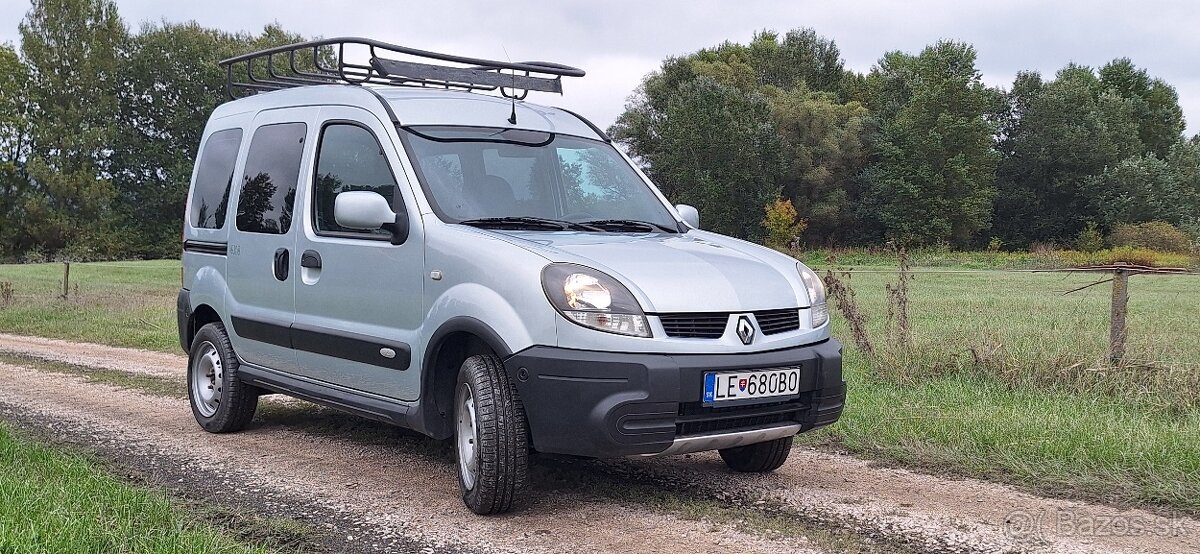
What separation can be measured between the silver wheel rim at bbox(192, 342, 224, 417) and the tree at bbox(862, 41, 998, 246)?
175 feet

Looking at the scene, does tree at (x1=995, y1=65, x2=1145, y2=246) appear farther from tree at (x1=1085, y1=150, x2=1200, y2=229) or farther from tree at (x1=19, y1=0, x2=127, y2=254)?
tree at (x1=19, y1=0, x2=127, y2=254)

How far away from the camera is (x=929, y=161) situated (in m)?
58.7

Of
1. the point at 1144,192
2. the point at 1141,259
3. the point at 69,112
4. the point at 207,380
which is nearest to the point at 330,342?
the point at 207,380

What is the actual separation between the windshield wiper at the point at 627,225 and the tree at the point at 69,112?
59.6 metres

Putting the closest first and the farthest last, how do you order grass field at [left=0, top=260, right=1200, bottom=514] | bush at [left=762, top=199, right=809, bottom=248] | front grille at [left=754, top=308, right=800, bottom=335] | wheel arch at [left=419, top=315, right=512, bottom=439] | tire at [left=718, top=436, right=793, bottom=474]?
1. front grille at [left=754, top=308, right=800, bottom=335]
2. wheel arch at [left=419, top=315, right=512, bottom=439]
3. grass field at [left=0, top=260, right=1200, bottom=514]
4. tire at [left=718, top=436, right=793, bottom=474]
5. bush at [left=762, top=199, right=809, bottom=248]

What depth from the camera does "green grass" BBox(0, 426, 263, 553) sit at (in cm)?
393

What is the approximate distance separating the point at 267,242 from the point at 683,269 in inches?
114

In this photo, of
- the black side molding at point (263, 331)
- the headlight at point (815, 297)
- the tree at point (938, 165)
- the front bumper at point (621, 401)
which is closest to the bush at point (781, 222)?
the tree at point (938, 165)

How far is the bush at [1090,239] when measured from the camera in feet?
188

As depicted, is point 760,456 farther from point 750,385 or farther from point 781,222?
point 781,222

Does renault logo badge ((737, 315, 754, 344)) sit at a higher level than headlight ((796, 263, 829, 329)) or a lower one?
lower

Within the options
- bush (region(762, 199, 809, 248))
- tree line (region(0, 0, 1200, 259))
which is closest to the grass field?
bush (region(762, 199, 809, 248))

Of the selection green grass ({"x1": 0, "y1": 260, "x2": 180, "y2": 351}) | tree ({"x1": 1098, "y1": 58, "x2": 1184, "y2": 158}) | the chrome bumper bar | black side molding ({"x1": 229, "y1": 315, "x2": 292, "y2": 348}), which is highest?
tree ({"x1": 1098, "y1": 58, "x2": 1184, "y2": 158})

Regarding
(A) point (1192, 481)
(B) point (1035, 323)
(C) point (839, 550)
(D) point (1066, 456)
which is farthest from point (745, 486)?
(B) point (1035, 323)
